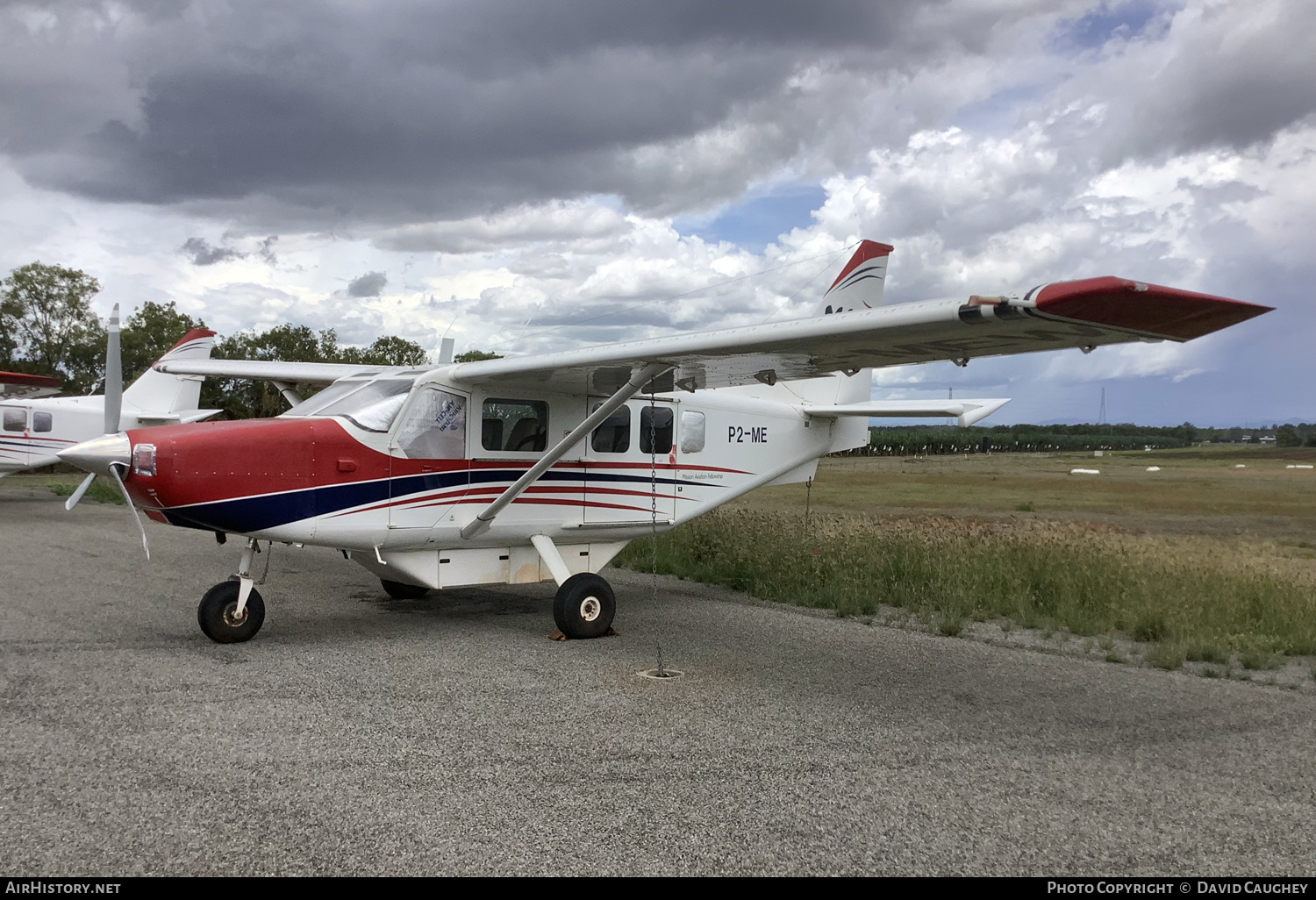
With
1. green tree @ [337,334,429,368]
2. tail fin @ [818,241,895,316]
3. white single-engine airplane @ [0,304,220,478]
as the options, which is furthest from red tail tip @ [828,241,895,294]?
green tree @ [337,334,429,368]

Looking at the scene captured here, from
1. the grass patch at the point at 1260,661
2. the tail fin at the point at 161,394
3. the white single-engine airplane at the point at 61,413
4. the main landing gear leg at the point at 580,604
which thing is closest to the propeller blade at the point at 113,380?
the main landing gear leg at the point at 580,604

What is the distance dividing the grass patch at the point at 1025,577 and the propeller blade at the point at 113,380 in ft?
23.3

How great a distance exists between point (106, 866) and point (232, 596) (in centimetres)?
454

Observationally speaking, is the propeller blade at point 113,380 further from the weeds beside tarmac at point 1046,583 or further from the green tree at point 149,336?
the green tree at point 149,336

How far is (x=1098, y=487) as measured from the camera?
2659 centimetres

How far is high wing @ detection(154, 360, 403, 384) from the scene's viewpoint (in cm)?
1202

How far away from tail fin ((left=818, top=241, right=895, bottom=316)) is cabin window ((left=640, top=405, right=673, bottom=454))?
2573 mm

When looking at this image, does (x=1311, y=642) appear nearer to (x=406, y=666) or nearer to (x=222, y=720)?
(x=406, y=666)

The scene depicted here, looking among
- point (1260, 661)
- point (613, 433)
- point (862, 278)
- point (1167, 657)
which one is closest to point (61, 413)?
point (613, 433)

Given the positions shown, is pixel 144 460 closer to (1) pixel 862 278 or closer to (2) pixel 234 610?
(2) pixel 234 610

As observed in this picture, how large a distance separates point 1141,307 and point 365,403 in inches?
251

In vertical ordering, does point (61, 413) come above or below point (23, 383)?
below

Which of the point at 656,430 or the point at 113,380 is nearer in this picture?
the point at 113,380

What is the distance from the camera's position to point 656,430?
33.2ft
